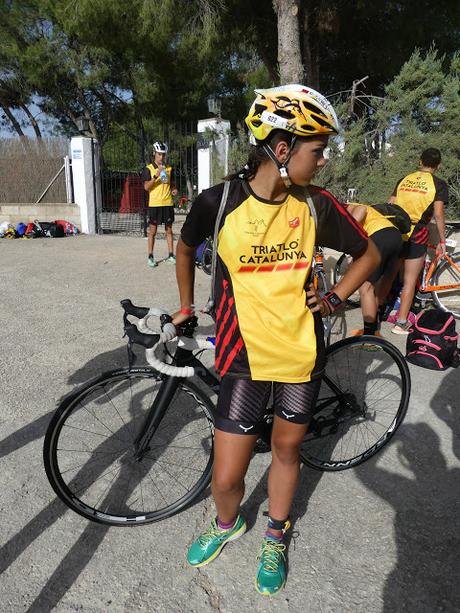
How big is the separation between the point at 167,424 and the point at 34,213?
11.0 m

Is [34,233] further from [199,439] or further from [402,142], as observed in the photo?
[199,439]

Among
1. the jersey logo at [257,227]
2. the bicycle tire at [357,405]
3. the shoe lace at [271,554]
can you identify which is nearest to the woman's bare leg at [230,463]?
the shoe lace at [271,554]

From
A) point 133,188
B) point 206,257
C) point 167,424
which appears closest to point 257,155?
point 167,424

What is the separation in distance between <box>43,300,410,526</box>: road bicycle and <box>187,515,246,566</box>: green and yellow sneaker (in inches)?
10.2

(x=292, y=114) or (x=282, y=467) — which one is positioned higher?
(x=292, y=114)

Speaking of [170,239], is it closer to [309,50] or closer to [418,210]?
[418,210]

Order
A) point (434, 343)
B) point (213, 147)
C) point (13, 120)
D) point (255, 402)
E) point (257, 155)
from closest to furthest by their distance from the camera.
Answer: point (257, 155)
point (255, 402)
point (434, 343)
point (213, 147)
point (13, 120)

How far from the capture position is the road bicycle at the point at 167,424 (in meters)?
2.05

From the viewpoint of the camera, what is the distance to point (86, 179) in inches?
459

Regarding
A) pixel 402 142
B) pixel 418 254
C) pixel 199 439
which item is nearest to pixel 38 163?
pixel 402 142

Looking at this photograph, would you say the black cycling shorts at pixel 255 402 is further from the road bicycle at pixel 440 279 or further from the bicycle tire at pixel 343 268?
the bicycle tire at pixel 343 268

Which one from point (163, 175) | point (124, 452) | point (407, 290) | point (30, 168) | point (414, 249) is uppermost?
point (30, 168)

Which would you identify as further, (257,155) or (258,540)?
(258,540)

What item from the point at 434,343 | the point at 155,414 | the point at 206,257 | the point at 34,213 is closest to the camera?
the point at 155,414
